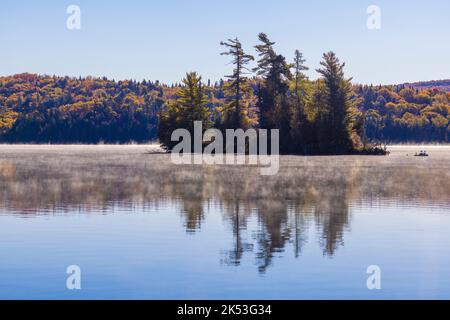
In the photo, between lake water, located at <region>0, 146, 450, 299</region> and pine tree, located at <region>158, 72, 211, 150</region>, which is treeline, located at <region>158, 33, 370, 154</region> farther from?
lake water, located at <region>0, 146, 450, 299</region>

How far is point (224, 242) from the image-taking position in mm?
22672

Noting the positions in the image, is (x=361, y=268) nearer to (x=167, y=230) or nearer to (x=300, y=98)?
(x=167, y=230)

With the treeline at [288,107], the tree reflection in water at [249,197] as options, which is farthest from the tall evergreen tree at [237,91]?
the tree reflection in water at [249,197]

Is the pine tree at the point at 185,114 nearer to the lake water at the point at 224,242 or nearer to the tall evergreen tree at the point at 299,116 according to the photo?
the tall evergreen tree at the point at 299,116

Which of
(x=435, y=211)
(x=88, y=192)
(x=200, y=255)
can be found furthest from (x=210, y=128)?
(x=200, y=255)

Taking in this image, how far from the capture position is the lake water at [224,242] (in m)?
16.6

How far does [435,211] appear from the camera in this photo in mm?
30922

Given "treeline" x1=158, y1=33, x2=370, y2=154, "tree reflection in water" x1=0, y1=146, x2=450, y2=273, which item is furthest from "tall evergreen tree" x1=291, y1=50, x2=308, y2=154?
"tree reflection in water" x1=0, y1=146, x2=450, y2=273

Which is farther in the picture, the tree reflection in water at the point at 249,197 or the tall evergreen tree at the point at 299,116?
the tall evergreen tree at the point at 299,116

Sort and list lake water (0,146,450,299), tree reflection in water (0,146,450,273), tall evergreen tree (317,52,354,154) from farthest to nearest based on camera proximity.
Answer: tall evergreen tree (317,52,354,154) → tree reflection in water (0,146,450,273) → lake water (0,146,450,299)

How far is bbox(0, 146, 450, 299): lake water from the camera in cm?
1658

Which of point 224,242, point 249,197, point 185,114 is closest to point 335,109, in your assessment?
point 185,114
